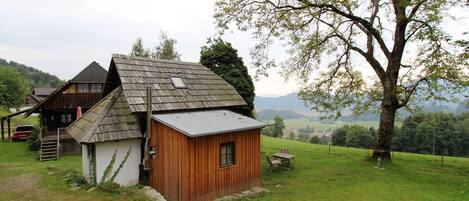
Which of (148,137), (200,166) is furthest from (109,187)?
(200,166)

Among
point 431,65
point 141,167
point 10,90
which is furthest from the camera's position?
point 10,90

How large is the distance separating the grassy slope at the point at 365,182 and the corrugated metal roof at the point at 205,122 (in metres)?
2.82

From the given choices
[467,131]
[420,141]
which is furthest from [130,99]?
[467,131]

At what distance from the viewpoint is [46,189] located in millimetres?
11078

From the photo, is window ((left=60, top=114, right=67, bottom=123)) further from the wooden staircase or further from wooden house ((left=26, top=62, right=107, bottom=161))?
the wooden staircase

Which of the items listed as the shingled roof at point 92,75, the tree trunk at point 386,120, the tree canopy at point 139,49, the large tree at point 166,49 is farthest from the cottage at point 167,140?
the tree canopy at point 139,49

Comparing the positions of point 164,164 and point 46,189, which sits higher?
point 164,164

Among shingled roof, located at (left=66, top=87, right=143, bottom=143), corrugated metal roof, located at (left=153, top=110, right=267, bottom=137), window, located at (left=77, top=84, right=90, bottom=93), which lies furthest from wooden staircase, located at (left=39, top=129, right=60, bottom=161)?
corrugated metal roof, located at (left=153, top=110, right=267, bottom=137)

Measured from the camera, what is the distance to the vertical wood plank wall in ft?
31.7

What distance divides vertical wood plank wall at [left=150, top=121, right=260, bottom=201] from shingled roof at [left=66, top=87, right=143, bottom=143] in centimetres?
105

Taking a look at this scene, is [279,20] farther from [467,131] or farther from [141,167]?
[467,131]

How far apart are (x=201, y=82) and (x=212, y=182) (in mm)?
6099

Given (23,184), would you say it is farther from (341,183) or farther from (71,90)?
(71,90)

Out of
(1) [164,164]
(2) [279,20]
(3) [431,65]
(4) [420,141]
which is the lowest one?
(4) [420,141]
